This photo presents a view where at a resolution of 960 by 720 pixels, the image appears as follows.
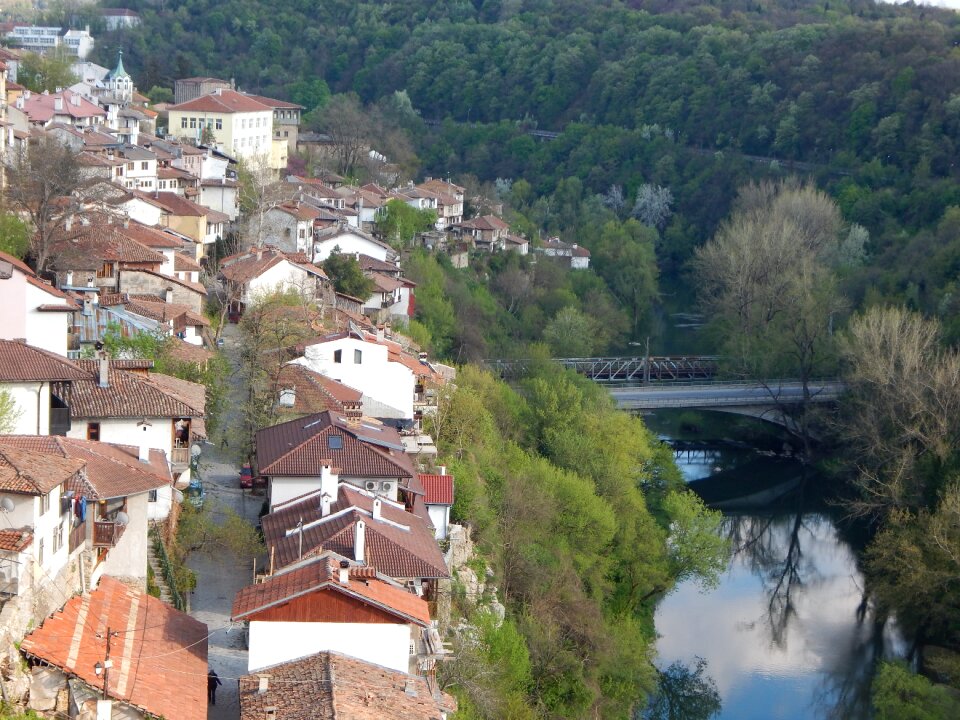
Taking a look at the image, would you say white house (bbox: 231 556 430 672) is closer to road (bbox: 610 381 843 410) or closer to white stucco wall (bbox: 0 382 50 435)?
white stucco wall (bbox: 0 382 50 435)

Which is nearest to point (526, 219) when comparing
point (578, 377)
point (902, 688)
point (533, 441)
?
point (578, 377)

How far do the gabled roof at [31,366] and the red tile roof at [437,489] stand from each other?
Answer: 18.7 feet

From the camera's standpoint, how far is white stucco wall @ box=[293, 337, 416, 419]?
1167 inches

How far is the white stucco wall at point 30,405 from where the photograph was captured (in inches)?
769

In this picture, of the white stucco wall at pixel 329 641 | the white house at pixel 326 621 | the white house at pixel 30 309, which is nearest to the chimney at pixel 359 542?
the white house at pixel 326 621

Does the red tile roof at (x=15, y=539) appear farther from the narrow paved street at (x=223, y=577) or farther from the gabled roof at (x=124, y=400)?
the gabled roof at (x=124, y=400)

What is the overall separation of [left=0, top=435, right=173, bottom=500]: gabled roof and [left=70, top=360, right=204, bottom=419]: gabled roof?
76cm

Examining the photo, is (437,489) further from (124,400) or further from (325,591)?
(325,591)

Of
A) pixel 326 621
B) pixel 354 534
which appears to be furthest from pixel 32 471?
pixel 354 534

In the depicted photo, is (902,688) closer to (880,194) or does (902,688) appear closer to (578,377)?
(578,377)

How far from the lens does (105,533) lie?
57.3ft

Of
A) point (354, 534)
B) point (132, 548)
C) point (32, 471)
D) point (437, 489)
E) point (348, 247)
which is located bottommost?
point (348, 247)

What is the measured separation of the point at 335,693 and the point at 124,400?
702cm

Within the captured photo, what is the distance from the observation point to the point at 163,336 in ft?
88.2
